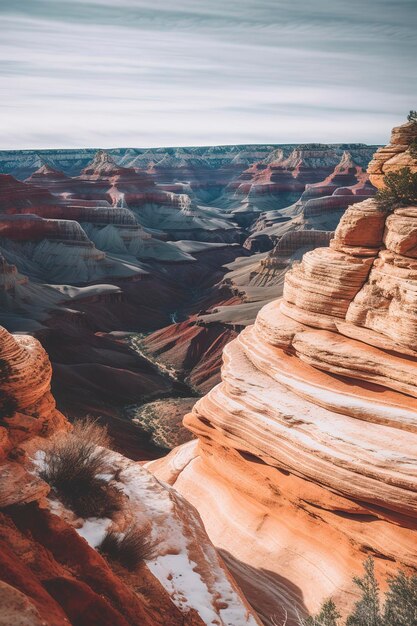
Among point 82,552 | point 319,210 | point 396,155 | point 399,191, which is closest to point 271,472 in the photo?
point 82,552

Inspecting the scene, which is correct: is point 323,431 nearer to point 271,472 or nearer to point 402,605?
point 271,472

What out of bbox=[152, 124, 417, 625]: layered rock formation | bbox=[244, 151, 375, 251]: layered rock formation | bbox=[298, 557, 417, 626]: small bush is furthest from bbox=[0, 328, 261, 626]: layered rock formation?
bbox=[244, 151, 375, 251]: layered rock formation

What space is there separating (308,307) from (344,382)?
3008mm

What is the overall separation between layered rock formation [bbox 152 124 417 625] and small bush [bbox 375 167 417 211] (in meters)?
0.55

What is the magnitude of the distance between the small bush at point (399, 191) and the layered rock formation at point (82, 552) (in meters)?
11.2

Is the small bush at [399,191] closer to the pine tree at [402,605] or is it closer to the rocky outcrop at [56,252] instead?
the pine tree at [402,605]

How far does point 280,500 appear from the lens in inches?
650

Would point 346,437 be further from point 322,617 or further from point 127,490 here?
point 127,490

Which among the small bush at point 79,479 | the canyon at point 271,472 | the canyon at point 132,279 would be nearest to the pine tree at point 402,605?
the canyon at point 271,472

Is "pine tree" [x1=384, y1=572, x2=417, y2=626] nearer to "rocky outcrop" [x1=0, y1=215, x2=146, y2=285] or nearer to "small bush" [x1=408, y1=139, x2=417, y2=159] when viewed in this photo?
"small bush" [x1=408, y1=139, x2=417, y2=159]

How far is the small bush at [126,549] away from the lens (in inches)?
427

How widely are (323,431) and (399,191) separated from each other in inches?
323

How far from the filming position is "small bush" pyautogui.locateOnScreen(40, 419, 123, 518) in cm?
1232

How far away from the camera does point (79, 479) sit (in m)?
12.7
